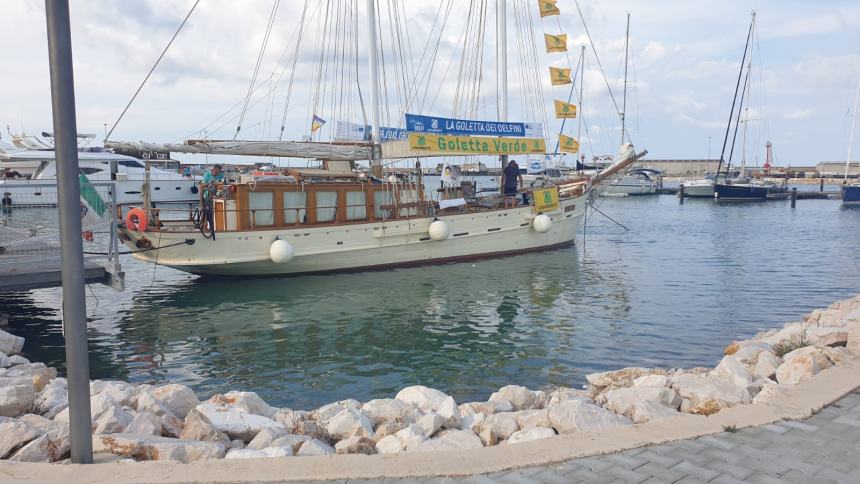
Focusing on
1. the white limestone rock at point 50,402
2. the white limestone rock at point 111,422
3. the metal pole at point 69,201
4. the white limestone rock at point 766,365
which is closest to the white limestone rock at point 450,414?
the white limestone rock at point 111,422

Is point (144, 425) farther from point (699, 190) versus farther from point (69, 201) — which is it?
point (699, 190)

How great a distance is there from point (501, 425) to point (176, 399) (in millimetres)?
3868

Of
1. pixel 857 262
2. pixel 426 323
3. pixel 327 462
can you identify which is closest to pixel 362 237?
pixel 426 323

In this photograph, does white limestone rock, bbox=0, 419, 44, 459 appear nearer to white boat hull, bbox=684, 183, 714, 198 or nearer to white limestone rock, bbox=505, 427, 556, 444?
white limestone rock, bbox=505, 427, 556, 444

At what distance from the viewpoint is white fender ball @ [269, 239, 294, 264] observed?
18.6m

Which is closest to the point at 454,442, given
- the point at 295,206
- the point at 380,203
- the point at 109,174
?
the point at 295,206

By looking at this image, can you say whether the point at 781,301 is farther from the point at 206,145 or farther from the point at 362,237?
the point at 206,145

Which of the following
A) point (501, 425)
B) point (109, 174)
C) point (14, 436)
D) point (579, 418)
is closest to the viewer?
point (14, 436)

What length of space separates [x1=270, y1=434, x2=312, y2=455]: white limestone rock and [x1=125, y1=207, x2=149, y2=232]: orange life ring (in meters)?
13.0

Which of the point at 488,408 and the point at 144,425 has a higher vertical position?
the point at 144,425

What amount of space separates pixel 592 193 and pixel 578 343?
60.4 feet

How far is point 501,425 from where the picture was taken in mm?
6449

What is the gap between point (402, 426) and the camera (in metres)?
6.72

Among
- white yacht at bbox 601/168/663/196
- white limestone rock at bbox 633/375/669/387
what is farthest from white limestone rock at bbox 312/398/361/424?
white yacht at bbox 601/168/663/196
